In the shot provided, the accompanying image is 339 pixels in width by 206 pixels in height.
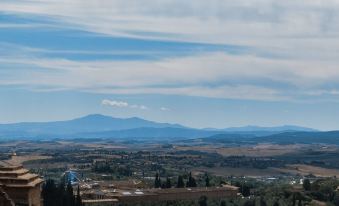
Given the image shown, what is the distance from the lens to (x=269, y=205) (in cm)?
8475

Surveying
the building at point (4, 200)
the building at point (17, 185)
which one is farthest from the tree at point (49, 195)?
the building at point (4, 200)

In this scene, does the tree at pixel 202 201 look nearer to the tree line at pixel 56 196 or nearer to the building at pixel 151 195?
the building at pixel 151 195

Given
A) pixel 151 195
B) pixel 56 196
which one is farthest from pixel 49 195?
pixel 151 195

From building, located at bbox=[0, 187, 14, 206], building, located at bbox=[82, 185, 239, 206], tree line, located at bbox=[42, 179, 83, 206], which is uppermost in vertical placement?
building, located at bbox=[0, 187, 14, 206]

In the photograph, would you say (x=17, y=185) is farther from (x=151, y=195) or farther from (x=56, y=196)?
(x=151, y=195)

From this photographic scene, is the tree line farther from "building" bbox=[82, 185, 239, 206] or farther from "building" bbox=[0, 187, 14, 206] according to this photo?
"building" bbox=[0, 187, 14, 206]

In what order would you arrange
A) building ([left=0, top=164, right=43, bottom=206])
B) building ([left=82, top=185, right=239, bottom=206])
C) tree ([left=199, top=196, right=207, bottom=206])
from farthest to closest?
building ([left=82, top=185, right=239, bottom=206])
tree ([left=199, top=196, right=207, bottom=206])
building ([left=0, top=164, right=43, bottom=206])

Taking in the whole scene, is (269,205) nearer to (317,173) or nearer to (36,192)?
(36,192)

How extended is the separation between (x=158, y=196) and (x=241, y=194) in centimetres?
1557

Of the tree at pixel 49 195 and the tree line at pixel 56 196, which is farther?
the tree line at pixel 56 196

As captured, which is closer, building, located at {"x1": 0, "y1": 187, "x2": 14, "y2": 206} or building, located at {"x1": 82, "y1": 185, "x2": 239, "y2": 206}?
building, located at {"x1": 0, "y1": 187, "x2": 14, "y2": 206}

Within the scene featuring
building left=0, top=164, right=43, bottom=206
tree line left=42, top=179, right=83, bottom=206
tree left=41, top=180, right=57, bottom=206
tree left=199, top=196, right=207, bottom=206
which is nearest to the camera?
building left=0, top=164, right=43, bottom=206

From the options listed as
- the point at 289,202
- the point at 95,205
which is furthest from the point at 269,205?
the point at 95,205

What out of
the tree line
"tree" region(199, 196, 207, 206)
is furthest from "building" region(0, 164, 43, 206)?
"tree" region(199, 196, 207, 206)
